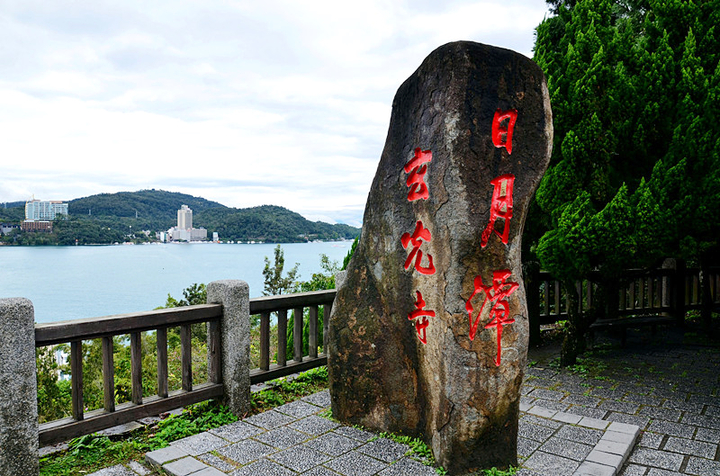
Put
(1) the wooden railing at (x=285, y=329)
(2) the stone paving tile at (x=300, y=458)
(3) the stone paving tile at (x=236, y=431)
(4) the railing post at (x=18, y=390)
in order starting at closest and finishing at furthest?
(4) the railing post at (x=18, y=390)
(2) the stone paving tile at (x=300, y=458)
(3) the stone paving tile at (x=236, y=431)
(1) the wooden railing at (x=285, y=329)

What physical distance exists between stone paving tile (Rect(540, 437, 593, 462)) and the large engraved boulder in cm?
52

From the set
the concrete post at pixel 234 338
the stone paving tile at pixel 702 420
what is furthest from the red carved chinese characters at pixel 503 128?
the stone paving tile at pixel 702 420

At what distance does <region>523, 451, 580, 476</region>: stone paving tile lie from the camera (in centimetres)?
350

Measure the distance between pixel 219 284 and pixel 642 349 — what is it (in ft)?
20.4

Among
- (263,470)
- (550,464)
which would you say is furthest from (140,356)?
(550,464)

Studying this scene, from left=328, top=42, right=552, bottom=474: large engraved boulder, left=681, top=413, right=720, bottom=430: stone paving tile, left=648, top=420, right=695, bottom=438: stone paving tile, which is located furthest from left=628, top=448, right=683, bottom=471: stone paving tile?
left=328, top=42, right=552, bottom=474: large engraved boulder

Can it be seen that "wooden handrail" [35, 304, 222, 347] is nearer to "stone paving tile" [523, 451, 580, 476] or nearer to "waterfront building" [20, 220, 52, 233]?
"stone paving tile" [523, 451, 580, 476]

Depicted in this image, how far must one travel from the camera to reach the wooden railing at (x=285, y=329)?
509 cm

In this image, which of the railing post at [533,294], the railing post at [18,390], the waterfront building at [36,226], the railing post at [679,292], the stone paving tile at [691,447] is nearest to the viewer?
the railing post at [18,390]

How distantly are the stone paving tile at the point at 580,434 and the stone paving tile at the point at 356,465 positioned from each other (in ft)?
5.44

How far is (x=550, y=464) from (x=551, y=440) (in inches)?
18.4

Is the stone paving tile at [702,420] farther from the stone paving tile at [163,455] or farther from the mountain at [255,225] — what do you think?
the mountain at [255,225]

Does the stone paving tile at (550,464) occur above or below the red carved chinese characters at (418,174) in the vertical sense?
below

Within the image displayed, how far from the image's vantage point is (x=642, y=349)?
23.5ft
